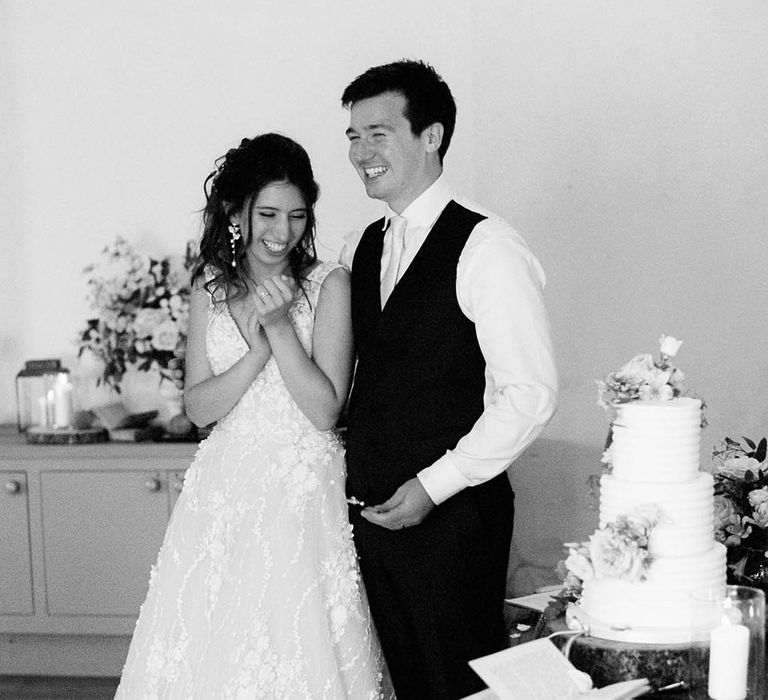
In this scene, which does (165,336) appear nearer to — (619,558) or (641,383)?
(641,383)

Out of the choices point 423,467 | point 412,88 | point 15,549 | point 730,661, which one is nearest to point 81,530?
point 15,549

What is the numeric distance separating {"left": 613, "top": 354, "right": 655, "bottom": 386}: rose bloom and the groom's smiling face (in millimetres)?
758

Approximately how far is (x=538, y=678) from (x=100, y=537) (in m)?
2.21

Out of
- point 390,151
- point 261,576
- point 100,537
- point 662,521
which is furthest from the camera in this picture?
point 100,537

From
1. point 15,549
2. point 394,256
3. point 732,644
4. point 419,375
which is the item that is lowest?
point 15,549

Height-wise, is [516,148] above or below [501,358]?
above

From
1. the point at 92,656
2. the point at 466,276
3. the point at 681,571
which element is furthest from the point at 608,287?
the point at 92,656

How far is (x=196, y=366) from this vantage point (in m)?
2.59

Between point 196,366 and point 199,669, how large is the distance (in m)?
0.70

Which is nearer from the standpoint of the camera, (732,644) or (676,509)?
(732,644)

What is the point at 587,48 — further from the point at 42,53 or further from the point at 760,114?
the point at 42,53

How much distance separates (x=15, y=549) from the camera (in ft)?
12.0

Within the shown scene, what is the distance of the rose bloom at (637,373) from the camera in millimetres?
1945

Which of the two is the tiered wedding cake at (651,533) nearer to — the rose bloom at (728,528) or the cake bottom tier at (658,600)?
the cake bottom tier at (658,600)
